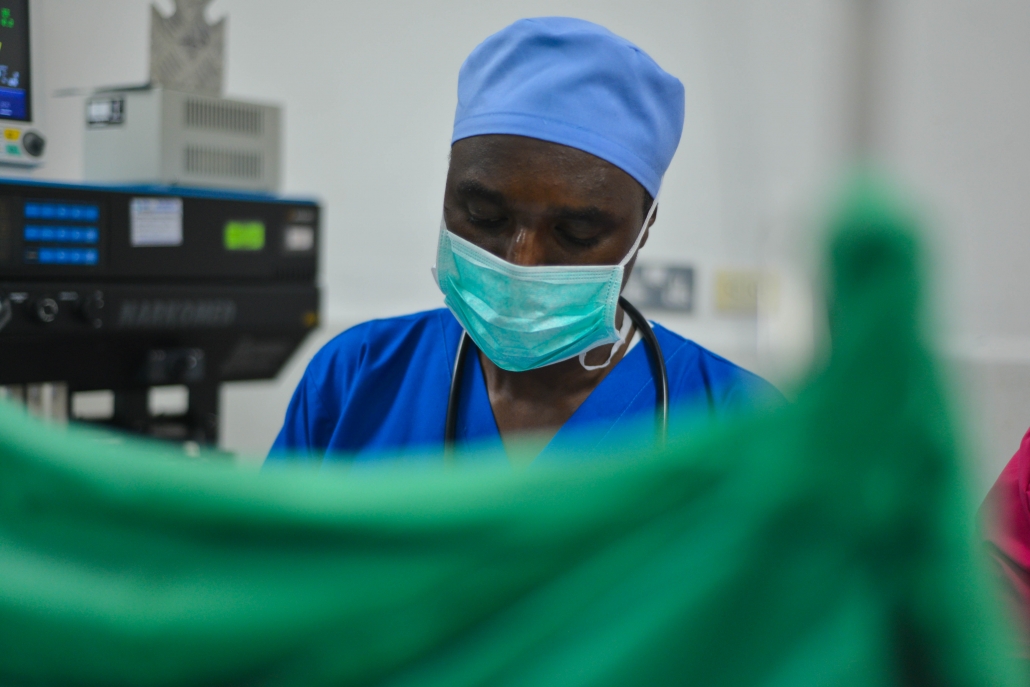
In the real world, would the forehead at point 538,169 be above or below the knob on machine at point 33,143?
below

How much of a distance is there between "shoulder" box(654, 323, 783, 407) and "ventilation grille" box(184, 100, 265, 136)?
1.13 m

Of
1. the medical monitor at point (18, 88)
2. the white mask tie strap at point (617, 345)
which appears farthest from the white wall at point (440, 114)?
the white mask tie strap at point (617, 345)

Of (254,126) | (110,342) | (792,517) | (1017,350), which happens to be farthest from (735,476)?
(1017,350)

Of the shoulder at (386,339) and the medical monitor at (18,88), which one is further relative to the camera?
the medical monitor at (18,88)

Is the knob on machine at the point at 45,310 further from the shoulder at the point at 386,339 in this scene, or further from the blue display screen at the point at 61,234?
the shoulder at the point at 386,339

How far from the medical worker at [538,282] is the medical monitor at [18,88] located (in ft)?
3.04

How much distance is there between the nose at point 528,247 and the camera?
0.96 metres

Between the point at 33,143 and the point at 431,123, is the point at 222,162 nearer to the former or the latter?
the point at 33,143

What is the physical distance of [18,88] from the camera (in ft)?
5.33

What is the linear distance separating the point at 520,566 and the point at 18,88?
1.69 metres

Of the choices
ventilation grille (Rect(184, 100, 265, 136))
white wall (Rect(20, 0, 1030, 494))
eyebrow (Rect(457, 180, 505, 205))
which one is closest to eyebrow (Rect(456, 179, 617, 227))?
eyebrow (Rect(457, 180, 505, 205))

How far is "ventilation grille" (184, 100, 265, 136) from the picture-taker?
178 centimetres

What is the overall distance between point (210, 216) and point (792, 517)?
5.37ft

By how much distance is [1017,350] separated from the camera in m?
2.41
